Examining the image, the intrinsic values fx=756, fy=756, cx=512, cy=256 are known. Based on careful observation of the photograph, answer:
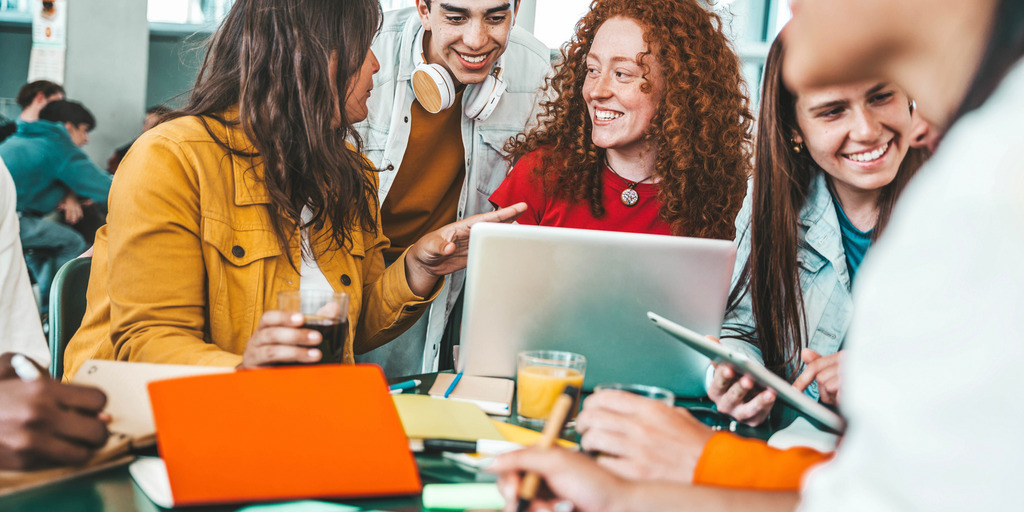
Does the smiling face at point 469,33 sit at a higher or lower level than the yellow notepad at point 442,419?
higher

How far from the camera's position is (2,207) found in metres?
1.37

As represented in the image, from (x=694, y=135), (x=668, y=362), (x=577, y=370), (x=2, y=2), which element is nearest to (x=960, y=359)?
(x=577, y=370)

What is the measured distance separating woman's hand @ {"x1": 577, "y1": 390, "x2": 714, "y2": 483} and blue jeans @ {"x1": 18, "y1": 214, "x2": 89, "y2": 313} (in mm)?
4696

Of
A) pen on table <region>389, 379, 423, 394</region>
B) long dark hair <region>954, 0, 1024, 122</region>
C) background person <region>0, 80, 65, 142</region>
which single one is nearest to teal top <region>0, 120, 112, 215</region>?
background person <region>0, 80, 65, 142</region>

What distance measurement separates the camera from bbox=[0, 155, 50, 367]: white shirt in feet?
4.43

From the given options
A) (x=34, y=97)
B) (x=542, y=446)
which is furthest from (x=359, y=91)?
(x=34, y=97)

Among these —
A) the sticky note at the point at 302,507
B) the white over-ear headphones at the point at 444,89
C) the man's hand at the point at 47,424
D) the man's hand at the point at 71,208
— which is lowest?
the man's hand at the point at 71,208

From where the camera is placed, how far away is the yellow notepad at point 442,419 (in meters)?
1.04

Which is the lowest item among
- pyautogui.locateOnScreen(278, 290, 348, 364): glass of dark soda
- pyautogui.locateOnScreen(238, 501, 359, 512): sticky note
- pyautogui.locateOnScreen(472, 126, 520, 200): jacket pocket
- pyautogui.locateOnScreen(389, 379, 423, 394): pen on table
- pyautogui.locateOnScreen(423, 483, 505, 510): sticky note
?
pyautogui.locateOnScreen(389, 379, 423, 394): pen on table

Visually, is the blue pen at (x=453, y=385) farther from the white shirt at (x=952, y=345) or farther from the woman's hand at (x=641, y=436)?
the white shirt at (x=952, y=345)

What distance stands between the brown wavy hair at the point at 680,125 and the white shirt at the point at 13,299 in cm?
141

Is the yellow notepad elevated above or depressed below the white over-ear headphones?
below

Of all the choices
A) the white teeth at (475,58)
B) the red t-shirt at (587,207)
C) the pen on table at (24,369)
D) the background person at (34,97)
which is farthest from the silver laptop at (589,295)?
the background person at (34,97)

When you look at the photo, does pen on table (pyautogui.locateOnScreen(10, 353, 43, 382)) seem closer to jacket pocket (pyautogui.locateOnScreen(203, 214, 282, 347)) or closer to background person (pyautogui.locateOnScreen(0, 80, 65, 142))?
jacket pocket (pyautogui.locateOnScreen(203, 214, 282, 347))
